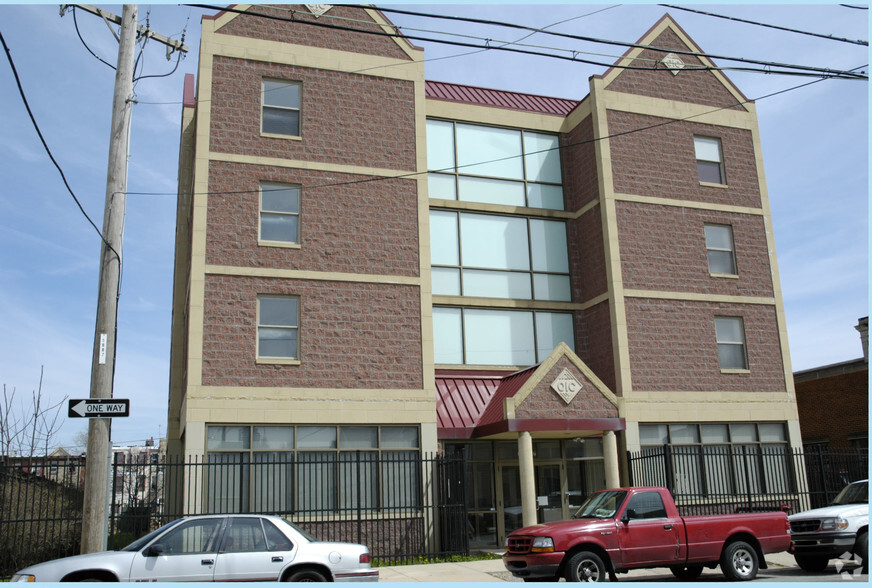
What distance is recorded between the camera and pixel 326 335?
63.9 feet

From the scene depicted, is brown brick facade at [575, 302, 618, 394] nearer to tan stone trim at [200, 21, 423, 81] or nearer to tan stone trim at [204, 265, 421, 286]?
tan stone trim at [204, 265, 421, 286]

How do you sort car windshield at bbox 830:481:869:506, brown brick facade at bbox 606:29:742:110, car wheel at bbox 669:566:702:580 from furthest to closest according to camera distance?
brown brick facade at bbox 606:29:742:110
car windshield at bbox 830:481:869:506
car wheel at bbox 669:566:702:580

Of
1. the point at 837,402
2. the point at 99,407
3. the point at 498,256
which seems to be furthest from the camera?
the point at 837,402

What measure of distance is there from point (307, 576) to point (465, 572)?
6.06 m

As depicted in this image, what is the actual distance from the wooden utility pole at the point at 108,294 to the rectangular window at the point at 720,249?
17181mm

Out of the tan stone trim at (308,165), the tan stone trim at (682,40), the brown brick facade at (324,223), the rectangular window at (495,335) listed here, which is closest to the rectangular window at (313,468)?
the rectangular window at (495,335)

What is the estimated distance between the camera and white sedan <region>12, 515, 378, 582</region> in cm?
1012

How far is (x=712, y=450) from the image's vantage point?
2194 cm

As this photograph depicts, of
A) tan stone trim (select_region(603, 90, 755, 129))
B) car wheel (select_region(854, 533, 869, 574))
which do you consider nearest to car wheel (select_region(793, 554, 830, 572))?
car wheel (select_region(854, 533, 869, 574))

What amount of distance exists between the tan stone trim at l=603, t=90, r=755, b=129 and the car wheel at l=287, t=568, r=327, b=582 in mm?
17264

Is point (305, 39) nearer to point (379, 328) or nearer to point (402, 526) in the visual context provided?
point (379, 328)

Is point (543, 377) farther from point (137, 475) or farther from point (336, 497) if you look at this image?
point (137, 475)

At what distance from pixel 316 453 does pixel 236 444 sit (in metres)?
1.88

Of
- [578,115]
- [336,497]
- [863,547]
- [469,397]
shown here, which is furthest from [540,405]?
[578,115]
